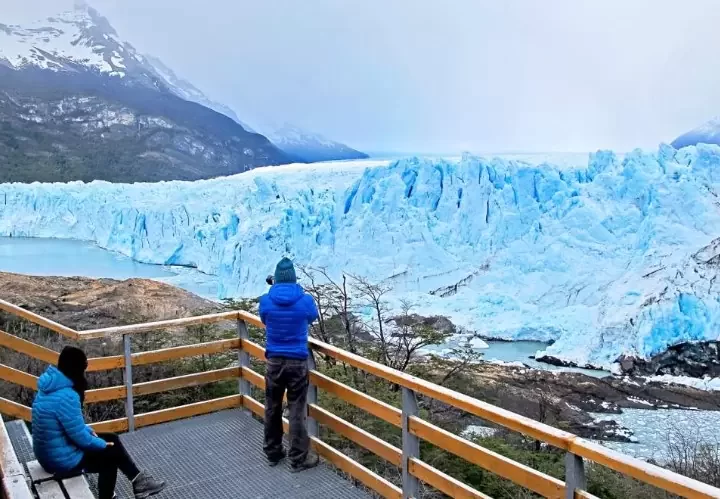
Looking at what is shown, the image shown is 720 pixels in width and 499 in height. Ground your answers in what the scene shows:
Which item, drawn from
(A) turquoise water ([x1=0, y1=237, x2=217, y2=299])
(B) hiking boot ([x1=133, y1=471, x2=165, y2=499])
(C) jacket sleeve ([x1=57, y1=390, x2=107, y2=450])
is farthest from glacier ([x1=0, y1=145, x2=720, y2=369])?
(C) jacket sleeve ([x1=57, y1=390, x2=107, y2=450])

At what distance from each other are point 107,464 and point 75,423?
285 mm

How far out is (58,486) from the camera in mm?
2775

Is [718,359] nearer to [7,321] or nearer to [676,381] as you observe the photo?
[676,381]

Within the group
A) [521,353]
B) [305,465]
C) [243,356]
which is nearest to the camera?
[305,465]

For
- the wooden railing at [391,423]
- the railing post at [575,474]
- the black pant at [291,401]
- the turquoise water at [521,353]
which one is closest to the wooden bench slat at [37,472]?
the wooden railing at [391,423]

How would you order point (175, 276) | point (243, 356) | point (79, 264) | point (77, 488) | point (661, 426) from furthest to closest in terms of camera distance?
point (79, 264) < point (175, 276) < point (661, 426) < point (243, 356) < point (77, 488)

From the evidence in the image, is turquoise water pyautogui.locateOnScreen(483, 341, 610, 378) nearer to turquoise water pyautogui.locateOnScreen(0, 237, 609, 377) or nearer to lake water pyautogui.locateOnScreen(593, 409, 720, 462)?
turquoise water pyautogui.locateOnScreen(0, 237, 609, 377)

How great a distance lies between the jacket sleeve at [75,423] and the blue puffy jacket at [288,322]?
93 centimetres

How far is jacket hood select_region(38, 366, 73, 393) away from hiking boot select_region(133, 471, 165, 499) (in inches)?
25.7

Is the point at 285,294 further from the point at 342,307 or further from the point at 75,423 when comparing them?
the point at 342,307

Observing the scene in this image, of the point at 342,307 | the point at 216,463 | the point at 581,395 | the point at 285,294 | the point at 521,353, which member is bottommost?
the point at 581,395

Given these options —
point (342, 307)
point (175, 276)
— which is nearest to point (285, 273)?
point (342, 307)

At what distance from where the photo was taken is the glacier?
19.5m

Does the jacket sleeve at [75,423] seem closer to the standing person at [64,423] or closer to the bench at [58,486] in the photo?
the standing person at [64,423]
